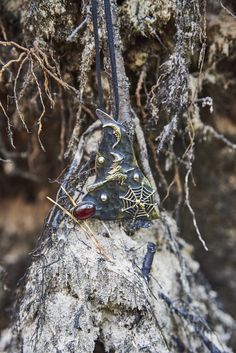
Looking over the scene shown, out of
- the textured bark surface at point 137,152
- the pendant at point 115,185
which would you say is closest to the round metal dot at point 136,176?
the pendant at point 115,185

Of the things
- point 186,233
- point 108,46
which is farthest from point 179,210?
point 108,46

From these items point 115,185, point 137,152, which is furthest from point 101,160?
point 137,152

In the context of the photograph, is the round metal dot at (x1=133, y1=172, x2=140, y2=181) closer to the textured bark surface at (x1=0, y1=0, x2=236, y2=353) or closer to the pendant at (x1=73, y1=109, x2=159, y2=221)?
the pendant at (x1=73, y1=109, x2=159, y2=221)

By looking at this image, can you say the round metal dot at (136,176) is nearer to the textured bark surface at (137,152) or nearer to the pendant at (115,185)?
the pendant at (115,185)

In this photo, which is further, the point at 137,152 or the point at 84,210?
the point at 137,152

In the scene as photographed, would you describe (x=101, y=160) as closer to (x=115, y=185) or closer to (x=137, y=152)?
(x=115, y=185)

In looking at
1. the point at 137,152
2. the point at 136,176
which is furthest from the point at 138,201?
the point at 137,152
